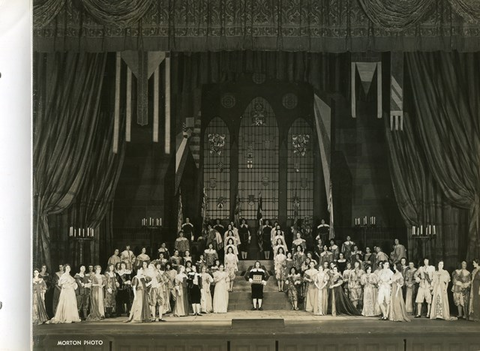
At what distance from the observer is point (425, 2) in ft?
30.5

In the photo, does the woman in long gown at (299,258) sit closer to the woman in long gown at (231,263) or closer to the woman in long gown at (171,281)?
the woman in long gown at (231,263)

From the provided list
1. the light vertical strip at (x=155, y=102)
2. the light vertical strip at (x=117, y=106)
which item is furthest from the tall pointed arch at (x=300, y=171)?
the light vertical strip at (x=117, y=106)

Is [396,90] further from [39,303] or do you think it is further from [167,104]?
[39,303]

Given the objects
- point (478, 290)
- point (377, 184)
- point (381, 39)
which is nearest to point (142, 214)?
point (377, 184)

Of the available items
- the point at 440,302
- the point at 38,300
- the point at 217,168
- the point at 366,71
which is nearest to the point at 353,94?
the point at 366,71

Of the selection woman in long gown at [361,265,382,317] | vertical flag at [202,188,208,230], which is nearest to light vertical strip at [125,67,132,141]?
vertical flag at [202,188,208,230]

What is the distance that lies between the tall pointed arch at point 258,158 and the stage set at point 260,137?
0.02 meters

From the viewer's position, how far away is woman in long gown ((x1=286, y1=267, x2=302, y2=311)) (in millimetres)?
9297

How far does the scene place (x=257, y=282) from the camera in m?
9.29

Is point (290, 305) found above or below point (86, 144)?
below

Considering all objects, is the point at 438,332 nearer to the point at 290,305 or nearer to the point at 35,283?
the point at 290,305

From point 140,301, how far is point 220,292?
106cm

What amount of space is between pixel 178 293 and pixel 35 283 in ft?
6.07

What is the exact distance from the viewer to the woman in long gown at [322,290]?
929 centimetres
